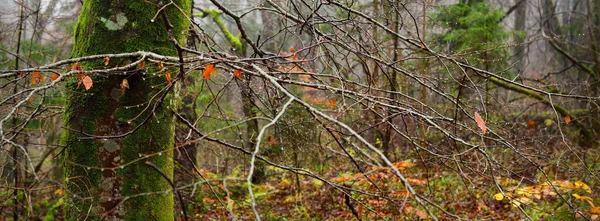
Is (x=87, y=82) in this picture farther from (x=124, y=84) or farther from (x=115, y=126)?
(x=115, y=126)

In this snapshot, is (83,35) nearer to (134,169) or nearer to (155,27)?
(155,27)

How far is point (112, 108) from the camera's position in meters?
2.64

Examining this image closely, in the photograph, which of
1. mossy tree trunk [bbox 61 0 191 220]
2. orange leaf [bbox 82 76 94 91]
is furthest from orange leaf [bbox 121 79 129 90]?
orange leaf [bbox 82 76 94 91]

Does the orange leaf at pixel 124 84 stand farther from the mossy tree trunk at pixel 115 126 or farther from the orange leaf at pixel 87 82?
the orange leaf at pixel 87 82

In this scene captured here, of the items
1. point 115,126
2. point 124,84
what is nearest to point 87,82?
point 124,84

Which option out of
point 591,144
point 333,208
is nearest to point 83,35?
point 333,208

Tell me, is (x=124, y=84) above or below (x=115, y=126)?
above

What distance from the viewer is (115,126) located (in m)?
2.64

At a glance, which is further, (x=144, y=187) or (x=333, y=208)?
(x=333, y=208)

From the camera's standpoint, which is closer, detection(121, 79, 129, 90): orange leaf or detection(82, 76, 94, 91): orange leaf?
detection(82, 76, 94, 91): orange leaf

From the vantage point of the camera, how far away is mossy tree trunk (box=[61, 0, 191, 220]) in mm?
2605

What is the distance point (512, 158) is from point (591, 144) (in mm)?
1788

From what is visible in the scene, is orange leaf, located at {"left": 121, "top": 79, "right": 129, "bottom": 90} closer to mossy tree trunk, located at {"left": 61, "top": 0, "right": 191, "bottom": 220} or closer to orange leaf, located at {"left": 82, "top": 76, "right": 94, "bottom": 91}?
mossy tree trunk, located at {"left": 61, "top": 0, "right": 191, "bottom": 220}

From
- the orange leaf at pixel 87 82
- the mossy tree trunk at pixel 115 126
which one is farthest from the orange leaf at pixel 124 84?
the orange leaf at pixel 87 82
